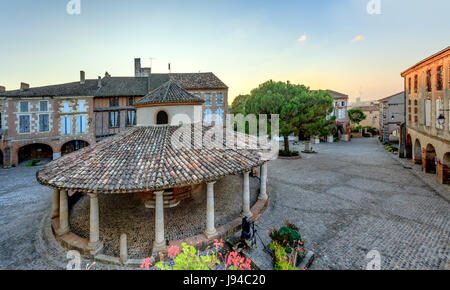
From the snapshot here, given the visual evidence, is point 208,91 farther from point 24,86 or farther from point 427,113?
point 427,113

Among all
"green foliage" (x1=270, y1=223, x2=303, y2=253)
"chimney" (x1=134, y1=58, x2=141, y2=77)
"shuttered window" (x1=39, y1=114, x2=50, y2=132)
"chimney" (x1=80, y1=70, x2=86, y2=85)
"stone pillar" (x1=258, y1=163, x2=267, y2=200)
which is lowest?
"green foliage" (x1=270, y1=223, x2=303, y2=253)

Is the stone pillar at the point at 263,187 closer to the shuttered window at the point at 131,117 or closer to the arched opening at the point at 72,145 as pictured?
the shuttered window at the point at 131,117

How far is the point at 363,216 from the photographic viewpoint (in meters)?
10.6

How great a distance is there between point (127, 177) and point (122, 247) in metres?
2.58

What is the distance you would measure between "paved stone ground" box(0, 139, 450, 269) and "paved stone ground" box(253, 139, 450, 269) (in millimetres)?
31

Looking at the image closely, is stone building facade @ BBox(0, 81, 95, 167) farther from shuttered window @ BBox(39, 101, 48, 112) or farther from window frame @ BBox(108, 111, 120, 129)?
window frame @ BBox(108, 111, 120, 129)

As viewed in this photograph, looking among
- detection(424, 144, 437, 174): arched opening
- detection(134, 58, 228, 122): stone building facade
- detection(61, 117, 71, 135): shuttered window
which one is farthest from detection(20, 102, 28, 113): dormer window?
detection(424, 144, 437, 174): arched opening

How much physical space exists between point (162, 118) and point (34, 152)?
28.8m

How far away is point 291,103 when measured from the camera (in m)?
23.4

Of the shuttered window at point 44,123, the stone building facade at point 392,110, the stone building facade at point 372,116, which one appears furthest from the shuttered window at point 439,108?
the stone building facade at point 372,116

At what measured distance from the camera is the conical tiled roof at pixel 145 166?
709cm

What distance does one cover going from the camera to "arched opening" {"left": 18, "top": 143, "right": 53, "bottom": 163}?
27.8m

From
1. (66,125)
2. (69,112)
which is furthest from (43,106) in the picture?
(66,125)
